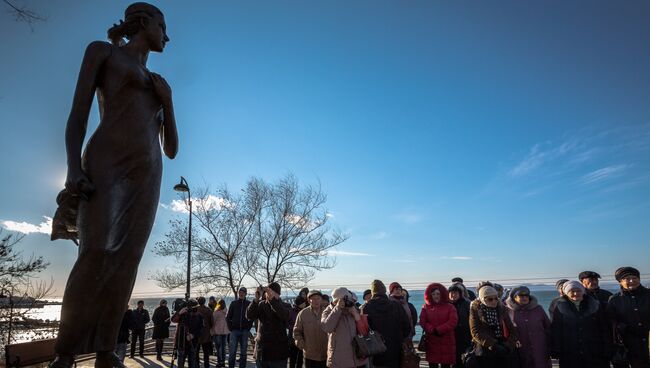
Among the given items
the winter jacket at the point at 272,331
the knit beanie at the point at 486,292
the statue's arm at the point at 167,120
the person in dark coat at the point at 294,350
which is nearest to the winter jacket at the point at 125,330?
the person in dark coat at the point at 294,350

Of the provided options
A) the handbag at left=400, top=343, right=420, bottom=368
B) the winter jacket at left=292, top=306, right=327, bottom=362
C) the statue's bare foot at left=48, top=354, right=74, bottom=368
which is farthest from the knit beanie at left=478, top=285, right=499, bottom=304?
the statue's bare foot at left=48, top=354, right=74, bottom=368

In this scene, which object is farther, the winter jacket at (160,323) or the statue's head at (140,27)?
the winter jacket at (160,323)

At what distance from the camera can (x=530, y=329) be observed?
267 inches

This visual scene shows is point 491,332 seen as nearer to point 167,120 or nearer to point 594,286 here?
point 594,286

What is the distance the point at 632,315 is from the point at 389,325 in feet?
11.9

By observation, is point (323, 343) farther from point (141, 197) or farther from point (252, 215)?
point (252, 215)

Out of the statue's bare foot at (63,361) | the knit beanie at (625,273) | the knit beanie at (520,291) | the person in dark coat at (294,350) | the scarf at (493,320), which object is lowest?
the person in dark coat at (294,350)

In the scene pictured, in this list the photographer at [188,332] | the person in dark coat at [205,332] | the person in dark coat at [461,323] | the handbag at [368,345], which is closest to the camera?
the handbag at [368,345]

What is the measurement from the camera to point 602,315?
6.39 meters

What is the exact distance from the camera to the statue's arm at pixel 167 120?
8.46 feet

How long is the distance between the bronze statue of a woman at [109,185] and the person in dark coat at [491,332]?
18.3 ft

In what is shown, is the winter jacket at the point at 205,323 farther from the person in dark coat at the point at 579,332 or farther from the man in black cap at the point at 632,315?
the man in black cap at the point at 632,315

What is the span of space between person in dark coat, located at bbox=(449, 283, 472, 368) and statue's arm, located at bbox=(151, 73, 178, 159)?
254 inches

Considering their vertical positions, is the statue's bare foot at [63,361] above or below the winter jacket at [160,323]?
above
